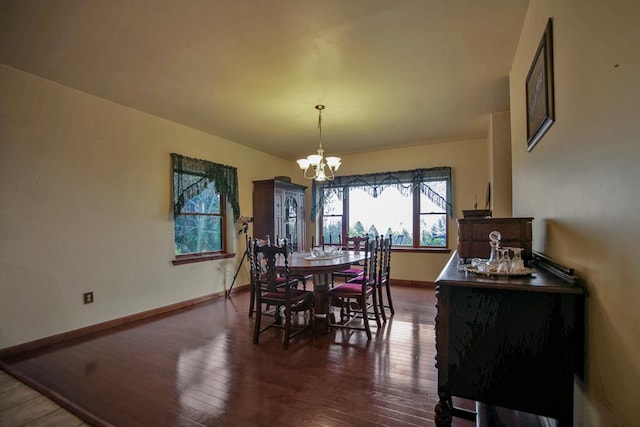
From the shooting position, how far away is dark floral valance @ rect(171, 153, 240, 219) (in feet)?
13.7

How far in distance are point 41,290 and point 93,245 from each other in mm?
602

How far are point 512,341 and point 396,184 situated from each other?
188 inches

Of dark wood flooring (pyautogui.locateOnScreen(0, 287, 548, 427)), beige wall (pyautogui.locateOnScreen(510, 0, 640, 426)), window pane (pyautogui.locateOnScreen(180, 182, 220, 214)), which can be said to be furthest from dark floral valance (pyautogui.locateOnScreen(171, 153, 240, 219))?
beige wall (pyautogui.locateOnScreen(510, 0, 640, 426))

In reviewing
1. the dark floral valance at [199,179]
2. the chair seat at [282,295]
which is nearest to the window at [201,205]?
the dark floral valance at [199,179]

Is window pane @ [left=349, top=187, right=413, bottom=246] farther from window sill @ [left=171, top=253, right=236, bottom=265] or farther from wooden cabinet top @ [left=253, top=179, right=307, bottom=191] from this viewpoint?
window sill @ [left=171, top=253, right=236, bottom=265]

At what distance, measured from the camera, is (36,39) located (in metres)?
2.34

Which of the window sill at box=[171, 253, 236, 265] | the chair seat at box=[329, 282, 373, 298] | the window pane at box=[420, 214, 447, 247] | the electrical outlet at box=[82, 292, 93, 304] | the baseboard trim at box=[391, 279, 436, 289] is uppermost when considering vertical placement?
the window pane at box=[420, 214, 447, 247]

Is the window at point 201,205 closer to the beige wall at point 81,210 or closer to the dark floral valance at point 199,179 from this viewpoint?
the dark floral valance at point 199,179

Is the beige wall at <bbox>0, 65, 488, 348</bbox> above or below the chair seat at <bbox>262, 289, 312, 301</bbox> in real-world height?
above

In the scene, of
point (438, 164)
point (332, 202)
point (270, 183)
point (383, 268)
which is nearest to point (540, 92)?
point (383, 268)

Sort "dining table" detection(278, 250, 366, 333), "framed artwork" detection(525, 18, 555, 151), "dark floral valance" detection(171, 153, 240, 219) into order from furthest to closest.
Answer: "dark floral valance" detection(171, 153, 240, 219) < "dining table" detection(278, 250, 366, 333) < "framed artwork" detection(525, 18, 555, 151)

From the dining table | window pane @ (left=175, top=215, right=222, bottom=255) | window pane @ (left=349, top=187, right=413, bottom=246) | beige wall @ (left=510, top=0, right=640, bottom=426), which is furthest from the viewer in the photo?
window pane @ (left=349, top=187, right=413, bottom=246)

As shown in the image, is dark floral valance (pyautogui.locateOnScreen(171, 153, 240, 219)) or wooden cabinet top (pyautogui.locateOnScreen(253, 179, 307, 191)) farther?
wooden cabinet top (pyautogui.locateOnScreen(253, 179, 307, 191))

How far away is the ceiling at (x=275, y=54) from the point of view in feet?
6.66
